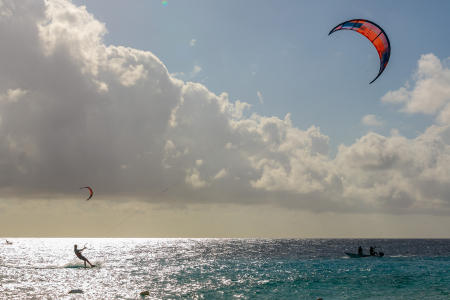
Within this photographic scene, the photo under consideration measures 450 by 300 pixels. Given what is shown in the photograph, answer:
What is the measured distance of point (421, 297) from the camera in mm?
25984

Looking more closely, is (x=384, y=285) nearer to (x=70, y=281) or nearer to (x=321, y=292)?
(x=321, y=292)

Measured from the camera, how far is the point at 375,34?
2572cm

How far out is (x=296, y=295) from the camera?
1065 inches

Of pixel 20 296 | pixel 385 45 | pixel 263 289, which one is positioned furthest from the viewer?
pixel 263 289

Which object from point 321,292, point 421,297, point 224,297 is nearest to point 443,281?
point 421,297

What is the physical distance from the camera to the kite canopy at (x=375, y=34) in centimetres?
2447

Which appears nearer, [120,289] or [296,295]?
[296,295]

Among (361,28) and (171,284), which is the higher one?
(361,28)

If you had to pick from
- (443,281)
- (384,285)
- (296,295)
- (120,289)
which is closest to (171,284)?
(120,289)

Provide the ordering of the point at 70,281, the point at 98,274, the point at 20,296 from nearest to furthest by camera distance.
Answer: the point at 20,296 → the point at 70,281 → the point at 98,274

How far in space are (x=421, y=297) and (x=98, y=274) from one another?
30.4 meters

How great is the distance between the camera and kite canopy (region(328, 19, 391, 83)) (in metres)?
24.5

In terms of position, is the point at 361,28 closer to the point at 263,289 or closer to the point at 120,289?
the point at 263,289

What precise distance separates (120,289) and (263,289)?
36.6 ft
